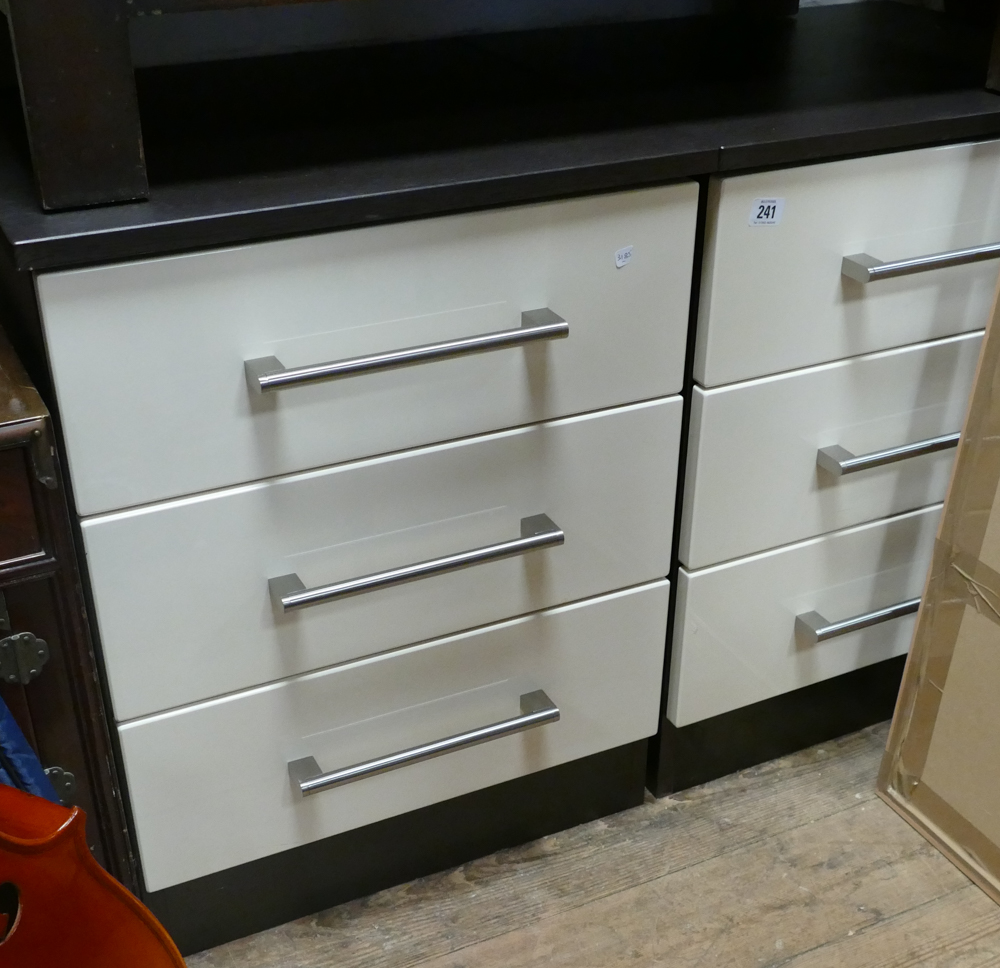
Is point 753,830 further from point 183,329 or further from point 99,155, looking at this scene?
point 99,155

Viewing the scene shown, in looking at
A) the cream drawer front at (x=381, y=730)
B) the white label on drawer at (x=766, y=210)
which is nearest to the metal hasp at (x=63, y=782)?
the cream drawer front at (x=381, y=730)

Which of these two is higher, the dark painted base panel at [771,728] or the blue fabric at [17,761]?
the blue fabric at [17,761]

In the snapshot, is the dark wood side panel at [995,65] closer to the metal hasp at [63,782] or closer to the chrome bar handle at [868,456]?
the chrome bar handle at [868,456]

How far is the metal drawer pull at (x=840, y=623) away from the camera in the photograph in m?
1.25

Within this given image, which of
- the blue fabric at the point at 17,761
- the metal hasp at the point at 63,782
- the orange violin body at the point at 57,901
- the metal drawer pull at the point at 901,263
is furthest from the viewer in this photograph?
the metal drawer pull at the point at 901,263

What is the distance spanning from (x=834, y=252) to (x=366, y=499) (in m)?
0.49

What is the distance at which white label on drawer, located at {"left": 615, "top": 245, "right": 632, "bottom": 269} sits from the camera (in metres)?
0.98

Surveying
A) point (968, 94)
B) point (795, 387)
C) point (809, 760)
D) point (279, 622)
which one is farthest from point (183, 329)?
point (809, 760)

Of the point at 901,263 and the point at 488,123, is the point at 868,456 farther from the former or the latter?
the point at 488,123

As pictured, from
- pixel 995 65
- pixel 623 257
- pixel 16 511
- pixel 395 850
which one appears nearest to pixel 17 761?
pixel 16 511

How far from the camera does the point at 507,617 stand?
1108 millimetres

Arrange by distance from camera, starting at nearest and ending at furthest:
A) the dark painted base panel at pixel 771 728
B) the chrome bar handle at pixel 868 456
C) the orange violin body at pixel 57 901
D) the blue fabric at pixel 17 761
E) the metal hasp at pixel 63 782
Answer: the orange violin body at pixel 57 901
the blue fabric at pixel 17 761
the metal hasp at pixel 63 782
the chrome bar handle at pixel 868 456
the dark painted base panel at pixel 771 728

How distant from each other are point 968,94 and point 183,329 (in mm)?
768

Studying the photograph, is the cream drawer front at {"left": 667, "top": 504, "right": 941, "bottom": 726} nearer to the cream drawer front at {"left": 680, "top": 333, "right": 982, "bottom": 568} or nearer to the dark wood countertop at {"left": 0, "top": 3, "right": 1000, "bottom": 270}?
the cream drawer front at {"left": 680, "top": 333, "right": 982, "bottom": 568}
